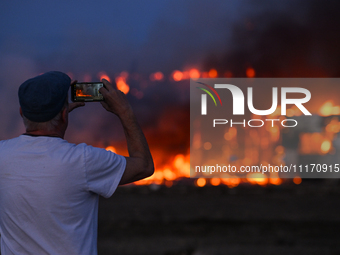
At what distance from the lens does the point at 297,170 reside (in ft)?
41.7

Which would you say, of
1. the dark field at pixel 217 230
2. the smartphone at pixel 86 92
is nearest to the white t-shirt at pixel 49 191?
the smartphone at pixel 86 92

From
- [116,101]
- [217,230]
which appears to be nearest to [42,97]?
[116,101]

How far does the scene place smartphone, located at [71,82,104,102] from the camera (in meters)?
1.51

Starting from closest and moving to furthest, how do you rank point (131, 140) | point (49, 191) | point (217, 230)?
point (49, 191)
point (131, 140)
point (217, 230)

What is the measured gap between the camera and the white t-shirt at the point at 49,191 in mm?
1154

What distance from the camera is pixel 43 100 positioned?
45.9 inches

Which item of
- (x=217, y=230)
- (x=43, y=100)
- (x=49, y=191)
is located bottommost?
(x=217, y=230)

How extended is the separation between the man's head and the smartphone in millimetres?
275

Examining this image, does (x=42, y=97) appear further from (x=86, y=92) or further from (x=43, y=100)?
→ (x=86, y=92)

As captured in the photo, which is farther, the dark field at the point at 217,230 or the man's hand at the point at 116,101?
the dark field at the point at 217,230

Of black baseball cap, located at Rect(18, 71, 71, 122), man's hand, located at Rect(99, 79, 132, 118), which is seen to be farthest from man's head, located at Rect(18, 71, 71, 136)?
man's hand, located at Rect(99, 79, 132, 118)

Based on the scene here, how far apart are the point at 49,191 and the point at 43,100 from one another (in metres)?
0.31

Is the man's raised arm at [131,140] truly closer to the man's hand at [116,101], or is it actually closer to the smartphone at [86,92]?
the man's hand at [116,101]

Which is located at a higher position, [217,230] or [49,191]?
[49,191]
